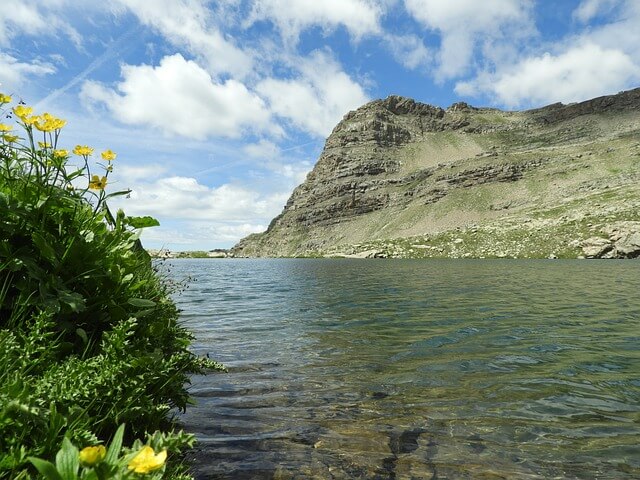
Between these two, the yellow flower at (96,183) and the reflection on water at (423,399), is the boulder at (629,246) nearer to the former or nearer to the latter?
the reflection on water at (423,399)

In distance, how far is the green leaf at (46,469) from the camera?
5.58 ft

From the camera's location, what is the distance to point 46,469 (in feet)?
5.78

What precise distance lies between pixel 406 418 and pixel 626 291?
24645 millimetres

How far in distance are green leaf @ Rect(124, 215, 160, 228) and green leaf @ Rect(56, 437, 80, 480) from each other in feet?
12.8

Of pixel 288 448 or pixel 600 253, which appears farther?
pixel 600 253

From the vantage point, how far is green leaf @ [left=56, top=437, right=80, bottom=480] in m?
1.90

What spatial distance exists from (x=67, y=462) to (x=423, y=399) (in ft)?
21.5

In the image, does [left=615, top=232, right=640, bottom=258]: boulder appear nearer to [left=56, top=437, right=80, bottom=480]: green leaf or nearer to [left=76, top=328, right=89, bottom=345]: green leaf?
[left=76, top=328, right=89, bottom=345]: green leaf

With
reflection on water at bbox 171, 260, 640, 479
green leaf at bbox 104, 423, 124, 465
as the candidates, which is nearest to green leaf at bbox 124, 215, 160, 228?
reflection on water at bbox 171, 260, 640, 479

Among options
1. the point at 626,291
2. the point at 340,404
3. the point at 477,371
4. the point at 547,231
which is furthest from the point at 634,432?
the point at 547,231

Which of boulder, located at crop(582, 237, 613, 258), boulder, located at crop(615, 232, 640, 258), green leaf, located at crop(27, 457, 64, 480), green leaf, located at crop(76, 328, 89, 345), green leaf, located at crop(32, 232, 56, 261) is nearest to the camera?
green leaf, located at crop(27, 457, 64, 480)

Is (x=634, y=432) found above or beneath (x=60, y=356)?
beneath

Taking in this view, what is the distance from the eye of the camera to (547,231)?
105 metres

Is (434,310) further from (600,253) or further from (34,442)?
(600,253)
